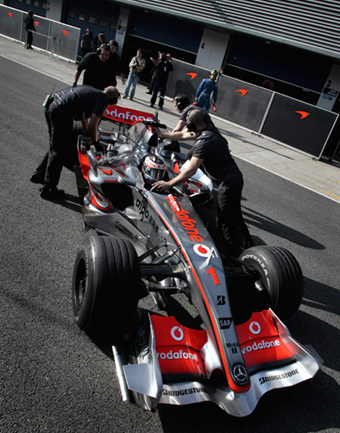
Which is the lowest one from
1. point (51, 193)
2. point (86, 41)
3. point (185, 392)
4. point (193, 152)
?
point (51, 193)

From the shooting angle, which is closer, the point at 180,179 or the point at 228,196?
the point at 180,179

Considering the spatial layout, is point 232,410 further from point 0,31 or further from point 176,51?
point 0,31

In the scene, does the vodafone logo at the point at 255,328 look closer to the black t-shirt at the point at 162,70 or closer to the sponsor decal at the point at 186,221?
the sponsor decal at the point at 186,221

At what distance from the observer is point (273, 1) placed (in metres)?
14.4

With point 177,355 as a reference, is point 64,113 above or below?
above

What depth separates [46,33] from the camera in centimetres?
1852

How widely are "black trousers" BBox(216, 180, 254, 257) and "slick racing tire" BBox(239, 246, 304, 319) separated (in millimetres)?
960

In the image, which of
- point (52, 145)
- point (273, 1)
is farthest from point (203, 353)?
point (273, 1)

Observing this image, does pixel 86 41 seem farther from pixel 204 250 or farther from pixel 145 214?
pixel 204 250

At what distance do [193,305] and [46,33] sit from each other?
1989 cm

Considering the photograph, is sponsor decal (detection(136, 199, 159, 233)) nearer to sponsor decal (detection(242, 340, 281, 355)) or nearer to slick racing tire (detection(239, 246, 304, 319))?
slick racing tire (detection(239, 246, 304, 319))

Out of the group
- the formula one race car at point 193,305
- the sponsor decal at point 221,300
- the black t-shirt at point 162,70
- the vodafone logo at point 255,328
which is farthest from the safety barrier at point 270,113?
the sponsor decal at point 221,300

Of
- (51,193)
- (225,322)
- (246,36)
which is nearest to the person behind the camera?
(225,322)

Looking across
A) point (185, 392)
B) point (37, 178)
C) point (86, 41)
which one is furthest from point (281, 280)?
point (86, 41)
